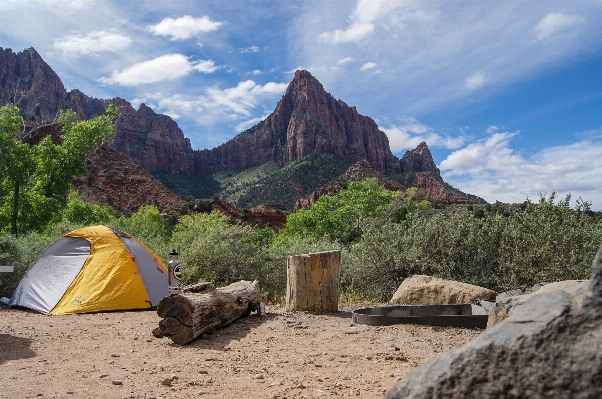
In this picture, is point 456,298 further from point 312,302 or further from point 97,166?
point 97,166

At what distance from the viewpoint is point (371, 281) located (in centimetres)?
1152

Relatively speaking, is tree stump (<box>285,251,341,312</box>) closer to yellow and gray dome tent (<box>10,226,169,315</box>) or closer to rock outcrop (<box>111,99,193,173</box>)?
yellow and gray dome tent (<box>10,226,169,315</box>)

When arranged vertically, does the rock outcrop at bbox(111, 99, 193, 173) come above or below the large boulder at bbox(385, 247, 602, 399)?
above

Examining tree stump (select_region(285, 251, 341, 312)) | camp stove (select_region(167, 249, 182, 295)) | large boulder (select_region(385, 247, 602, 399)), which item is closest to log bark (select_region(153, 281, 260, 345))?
camp stove (select_region(167, 249, 182, 295))

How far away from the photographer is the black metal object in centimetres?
691

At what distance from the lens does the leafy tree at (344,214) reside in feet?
85.1

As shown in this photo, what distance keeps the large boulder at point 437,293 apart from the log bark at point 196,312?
320 cm

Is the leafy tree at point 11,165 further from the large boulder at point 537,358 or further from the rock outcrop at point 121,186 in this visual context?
the rock outcrop at point 121,186

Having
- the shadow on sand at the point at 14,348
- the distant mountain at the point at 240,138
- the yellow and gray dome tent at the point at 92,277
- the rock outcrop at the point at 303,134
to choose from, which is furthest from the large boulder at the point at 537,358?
the rock outcrop at the point at 303,134

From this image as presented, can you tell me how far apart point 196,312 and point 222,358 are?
1081 mm

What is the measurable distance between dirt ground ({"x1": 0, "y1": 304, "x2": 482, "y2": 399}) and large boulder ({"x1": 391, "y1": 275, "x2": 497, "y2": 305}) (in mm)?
1646

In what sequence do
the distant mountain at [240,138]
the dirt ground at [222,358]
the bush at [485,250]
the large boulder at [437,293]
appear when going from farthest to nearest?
the distant mountain at [240,138] < the bush at [485,250] < the large boulder at [437,293] < the dirt ground at [222,358]

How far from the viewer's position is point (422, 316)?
23.8 feet

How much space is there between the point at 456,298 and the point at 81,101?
12315 cm
